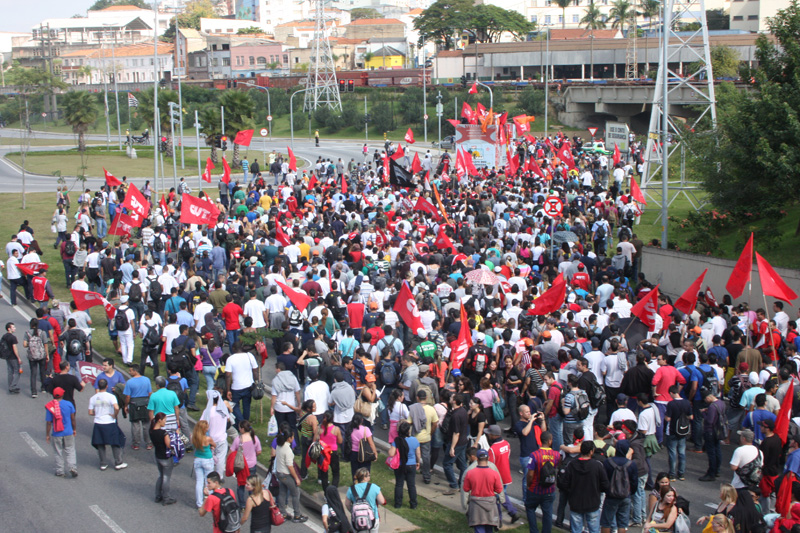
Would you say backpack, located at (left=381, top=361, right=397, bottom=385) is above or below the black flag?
below

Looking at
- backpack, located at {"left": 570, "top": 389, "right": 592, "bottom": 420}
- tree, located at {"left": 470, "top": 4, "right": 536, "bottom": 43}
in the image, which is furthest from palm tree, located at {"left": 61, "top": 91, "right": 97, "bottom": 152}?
tree, located at {"left": 470, "top": 4, "right": 536, "bottom": 43}

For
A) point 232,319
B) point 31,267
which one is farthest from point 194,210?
point 232,319

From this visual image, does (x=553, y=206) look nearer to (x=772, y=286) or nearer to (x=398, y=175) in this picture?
(x=772, y=286)

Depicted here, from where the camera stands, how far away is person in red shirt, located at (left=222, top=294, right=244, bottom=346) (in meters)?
14.9

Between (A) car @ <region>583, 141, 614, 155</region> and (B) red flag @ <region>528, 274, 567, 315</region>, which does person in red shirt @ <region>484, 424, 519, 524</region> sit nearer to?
(B) red flag @ <region>528, 274, 567, 315</region>

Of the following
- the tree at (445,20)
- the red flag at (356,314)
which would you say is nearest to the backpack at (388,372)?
the red flag at (356,314)

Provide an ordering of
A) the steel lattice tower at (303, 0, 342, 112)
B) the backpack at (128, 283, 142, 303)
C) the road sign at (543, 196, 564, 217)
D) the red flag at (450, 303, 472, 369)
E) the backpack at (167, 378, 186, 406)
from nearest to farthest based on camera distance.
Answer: the backpack at (167, 378, 186, 406) < the red flag at (450, 303, 472, 369) < the backpack at (128, 283, 142, 303) < the road sign at (543, 196, 564, 217) < the steel lattice tower at (303, 0, 342, 112)

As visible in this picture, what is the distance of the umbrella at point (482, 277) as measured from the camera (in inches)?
612

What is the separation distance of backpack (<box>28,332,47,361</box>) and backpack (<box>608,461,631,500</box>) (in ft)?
32.7

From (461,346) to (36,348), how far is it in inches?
291

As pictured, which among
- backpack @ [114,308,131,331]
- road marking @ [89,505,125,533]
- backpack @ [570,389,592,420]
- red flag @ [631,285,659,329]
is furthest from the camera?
backpack @ [114,308,131,331]

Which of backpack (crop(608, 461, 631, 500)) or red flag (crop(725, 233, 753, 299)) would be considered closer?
backpack (crop(608, 461, 631, 500))

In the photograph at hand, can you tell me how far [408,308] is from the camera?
1395cm

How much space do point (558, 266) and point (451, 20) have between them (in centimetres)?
9099
